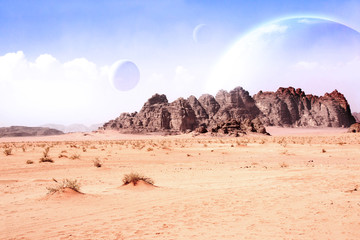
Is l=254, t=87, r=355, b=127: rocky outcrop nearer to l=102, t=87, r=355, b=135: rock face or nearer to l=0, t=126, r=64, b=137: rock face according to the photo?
l=102, t=87, r=355, b=135: rock face

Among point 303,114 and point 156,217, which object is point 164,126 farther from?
point 156,217

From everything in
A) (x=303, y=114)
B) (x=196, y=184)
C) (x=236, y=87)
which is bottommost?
(x=196, y=184)

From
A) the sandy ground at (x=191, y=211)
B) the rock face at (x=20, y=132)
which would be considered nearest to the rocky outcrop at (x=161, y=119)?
the rock face at (x=20, y=132)

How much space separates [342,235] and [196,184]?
655cm

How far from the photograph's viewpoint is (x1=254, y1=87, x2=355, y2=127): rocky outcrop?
448 ft

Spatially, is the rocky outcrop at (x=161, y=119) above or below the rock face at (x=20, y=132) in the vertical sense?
above

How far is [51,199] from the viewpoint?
8.36 metres

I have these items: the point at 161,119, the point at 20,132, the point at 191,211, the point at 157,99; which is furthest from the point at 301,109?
the point at 191,211

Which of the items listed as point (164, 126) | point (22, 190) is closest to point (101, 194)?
point (22, 190)

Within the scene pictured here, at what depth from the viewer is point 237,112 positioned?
12169 centimetres

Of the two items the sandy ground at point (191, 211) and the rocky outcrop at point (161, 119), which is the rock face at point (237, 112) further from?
the sandy ground at point (191, 211)

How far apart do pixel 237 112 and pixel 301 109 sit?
4335 cm

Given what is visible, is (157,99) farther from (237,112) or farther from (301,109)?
(301,109)

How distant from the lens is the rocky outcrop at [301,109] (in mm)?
136500
